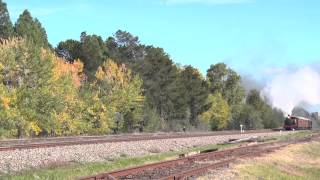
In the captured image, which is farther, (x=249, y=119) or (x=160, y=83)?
(x=249, y=119)

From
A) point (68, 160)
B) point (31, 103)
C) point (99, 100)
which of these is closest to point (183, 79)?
point (99, 100)

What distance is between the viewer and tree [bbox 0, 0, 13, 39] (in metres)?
86.8

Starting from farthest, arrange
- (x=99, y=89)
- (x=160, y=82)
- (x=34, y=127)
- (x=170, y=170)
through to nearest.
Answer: (x=160, y=82), (x=99, y=89), (x=34, y=127), (x=170, y=170)

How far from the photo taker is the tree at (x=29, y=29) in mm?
88369

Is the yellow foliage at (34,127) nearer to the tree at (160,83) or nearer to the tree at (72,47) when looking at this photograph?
the tree at (72,47)

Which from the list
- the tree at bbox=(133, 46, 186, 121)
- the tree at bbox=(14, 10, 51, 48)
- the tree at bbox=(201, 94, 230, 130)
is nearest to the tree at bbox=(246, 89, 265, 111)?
the tree at bbox=(201, 94, 230, 130)

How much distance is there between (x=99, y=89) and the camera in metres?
82.7

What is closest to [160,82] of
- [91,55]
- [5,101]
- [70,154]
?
[91,55]

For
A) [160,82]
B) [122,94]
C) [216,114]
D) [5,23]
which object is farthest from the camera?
[216,114]

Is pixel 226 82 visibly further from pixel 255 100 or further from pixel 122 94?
pixel 122 94

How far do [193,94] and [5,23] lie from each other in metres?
40.9

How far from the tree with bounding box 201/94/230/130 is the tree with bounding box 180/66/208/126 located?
11.2 ft

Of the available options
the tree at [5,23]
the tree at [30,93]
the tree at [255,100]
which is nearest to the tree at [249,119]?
the tree at [255,100]

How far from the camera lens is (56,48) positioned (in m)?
102
